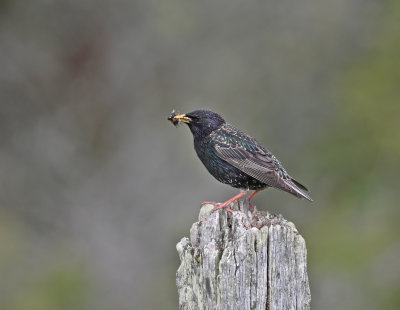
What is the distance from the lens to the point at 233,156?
6891 mm

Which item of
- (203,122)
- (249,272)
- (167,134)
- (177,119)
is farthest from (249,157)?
(167,134)

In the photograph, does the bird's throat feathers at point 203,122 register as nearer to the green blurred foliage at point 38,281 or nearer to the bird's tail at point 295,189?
the bird's tail at point 295,189

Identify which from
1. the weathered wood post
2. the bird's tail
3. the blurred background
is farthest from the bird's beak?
the blurred background

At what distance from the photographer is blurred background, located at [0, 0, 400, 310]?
39.2 feet

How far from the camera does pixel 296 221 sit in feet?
38.9

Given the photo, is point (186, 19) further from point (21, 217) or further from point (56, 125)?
point (21, 217)

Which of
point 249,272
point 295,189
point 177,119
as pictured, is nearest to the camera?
point 249,272

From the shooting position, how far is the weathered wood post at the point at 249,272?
15.8ft

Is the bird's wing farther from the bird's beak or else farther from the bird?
the bird's beak

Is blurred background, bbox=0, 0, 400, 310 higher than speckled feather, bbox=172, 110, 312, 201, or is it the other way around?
blurred background, bbox=0, 0, 400, 310

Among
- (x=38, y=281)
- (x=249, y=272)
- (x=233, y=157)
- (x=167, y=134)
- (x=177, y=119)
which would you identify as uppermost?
(x=167, y=134)

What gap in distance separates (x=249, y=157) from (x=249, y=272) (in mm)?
2149

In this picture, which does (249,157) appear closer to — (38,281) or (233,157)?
(233,157)

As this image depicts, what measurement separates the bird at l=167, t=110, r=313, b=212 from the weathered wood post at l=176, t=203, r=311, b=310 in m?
1.70
